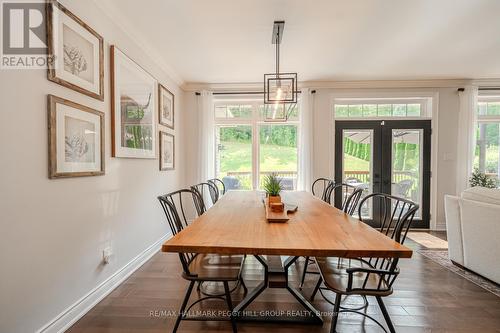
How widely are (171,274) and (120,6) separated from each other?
2628 millimetres

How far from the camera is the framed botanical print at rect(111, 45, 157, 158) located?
2.38 metres

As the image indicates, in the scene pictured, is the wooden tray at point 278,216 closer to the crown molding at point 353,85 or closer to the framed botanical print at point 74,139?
the framed botanical print at point 74,139

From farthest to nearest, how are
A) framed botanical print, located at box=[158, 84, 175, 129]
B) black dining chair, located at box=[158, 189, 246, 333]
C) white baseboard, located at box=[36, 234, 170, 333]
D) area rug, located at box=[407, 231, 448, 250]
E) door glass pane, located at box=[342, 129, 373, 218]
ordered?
1. door glass pane, located at box=[342, 129, 373, 218]
2. area rug, located at box=[407, 231, 448, 250]
3. framed botanical print, located at box=[158, 84, 175, 129]
4. white baseboard, located at box=[36, 234, 170, 333]
5. black dining chair, located at box=[158, 189, 246, 333]

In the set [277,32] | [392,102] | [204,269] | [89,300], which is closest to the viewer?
[204,269]

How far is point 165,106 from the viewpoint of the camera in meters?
3.66

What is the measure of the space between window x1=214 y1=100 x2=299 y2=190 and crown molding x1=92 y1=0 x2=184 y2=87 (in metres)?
1.10

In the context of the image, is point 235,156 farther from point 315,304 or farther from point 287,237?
point 287,237

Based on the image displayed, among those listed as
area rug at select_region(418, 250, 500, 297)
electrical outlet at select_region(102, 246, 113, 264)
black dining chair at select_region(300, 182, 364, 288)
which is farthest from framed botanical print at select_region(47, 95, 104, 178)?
area rug at select_region(418, 250, 500, 297)

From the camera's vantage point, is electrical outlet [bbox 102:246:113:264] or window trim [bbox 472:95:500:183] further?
window trim [bbox 472:95:500:183]

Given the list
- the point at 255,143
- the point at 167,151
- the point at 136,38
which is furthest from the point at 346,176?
the point at 136,38

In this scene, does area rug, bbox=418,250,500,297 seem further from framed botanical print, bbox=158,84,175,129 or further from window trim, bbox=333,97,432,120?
framed botanical print, bbox=158,84,175,129

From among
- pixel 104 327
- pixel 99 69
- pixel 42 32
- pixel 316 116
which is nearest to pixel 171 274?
pixel 104 327

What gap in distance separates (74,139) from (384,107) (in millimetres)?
4610

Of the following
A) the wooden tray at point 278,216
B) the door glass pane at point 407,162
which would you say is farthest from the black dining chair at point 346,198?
the door glass pane at point 407,162
